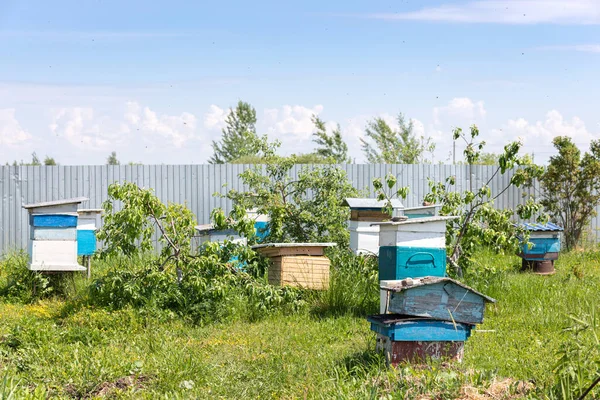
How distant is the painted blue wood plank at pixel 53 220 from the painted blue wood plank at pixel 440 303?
5578 mm

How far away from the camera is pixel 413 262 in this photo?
300 inches

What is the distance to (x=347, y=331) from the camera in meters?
7.55

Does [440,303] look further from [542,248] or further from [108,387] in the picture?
[542,248]

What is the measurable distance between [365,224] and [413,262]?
291 centimetres

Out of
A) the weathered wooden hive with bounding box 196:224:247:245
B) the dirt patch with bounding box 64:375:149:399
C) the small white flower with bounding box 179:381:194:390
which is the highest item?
the weathered wooden hive with bounding box 196:224:247:245

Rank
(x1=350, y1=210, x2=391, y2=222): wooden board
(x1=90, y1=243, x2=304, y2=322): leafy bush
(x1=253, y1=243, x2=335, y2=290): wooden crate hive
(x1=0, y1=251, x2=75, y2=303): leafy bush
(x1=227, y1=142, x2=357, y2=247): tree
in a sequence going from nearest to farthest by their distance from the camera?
(x1=90, y1=243, x2=304, y2=322): leafy bush
(x1=253, y1=243, x2=335, y2=290): wooden crate hive
(x1=0, y1=251, x2=75, y2=303): leafy bush
(x1=350, y1=210, x2=391, y2=222): wooden board
(x1=227, y1=142, x2=357, y2=247): tree

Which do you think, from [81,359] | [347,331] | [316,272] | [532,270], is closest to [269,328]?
[347,331]

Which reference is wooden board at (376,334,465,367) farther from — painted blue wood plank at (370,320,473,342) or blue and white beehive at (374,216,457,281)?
blue and white beehive at (374,216,457,281)

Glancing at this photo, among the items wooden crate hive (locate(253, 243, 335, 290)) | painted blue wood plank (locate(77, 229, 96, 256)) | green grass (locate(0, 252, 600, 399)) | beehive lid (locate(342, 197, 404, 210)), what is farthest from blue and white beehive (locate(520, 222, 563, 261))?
painted blue wood plank (locate(77, 229, 96, 256))

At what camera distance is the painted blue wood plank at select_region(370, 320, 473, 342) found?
5.66 meters

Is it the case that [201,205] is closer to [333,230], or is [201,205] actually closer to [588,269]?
[333,230]

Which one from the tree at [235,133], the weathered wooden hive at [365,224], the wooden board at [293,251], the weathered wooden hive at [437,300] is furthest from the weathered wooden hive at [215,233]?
the tree at [235,133]

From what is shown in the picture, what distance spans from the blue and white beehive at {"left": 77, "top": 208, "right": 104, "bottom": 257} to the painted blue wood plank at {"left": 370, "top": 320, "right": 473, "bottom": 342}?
20.9 ft

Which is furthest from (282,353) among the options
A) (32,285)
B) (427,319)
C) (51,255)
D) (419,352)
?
(32,285)
